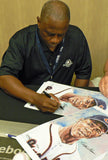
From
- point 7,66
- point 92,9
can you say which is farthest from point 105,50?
point 7,66

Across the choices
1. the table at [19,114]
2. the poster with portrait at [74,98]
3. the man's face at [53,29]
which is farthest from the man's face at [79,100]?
the man's face at [53,29]

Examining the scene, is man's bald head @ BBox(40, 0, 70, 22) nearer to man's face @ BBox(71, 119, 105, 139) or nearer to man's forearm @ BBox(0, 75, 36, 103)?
man's forearm @ BBox(0, 75, 36, 103)

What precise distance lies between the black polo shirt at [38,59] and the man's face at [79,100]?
0.37 m

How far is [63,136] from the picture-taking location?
2.27ft

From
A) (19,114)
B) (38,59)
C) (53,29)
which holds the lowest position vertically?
(19,114)

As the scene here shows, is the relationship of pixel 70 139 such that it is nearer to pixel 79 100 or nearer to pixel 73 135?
pixel 73 135

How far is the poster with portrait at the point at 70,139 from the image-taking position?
62 centimetres

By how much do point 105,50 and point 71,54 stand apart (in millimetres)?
993

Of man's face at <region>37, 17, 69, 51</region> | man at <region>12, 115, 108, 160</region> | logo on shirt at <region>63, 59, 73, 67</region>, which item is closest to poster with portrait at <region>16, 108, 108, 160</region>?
man at <region>12, 115, 108, 160</region>

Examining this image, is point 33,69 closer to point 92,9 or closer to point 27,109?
point 27,109

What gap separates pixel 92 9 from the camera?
6.26 ft

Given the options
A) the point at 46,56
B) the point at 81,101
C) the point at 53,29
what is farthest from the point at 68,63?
the point at 81,101

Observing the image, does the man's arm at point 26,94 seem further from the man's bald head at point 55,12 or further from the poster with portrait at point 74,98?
the man's bald head at point 55,12

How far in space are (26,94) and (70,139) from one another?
0.34 meters
